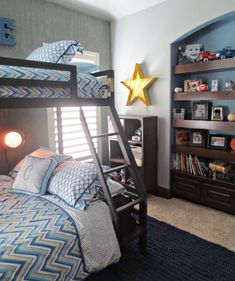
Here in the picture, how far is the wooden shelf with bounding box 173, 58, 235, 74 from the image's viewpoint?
2518 millimetres

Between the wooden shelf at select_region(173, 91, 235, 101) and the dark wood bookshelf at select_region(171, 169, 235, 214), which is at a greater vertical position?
the wooden shelf at select_region(173, 91, 235, 101)

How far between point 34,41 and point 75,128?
1.23 m

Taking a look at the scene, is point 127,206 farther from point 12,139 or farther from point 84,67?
point 12,139

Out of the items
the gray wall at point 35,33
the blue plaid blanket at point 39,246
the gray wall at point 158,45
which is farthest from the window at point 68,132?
the blue plaid blanket at point 39,246

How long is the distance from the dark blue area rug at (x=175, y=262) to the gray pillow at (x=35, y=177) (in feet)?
2.86

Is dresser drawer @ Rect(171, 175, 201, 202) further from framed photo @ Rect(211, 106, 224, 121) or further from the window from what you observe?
the window

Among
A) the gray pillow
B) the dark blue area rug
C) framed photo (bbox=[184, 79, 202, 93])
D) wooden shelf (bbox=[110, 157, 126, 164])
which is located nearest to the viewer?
the dark blue area rug

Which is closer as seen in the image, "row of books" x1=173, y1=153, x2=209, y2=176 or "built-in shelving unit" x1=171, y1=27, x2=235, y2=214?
"built-in shelving unit" x1=171, y1=27, x2=235, y2=214

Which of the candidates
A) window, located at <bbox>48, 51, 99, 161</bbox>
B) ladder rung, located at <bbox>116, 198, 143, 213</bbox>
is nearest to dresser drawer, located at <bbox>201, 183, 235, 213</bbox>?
ladder rung, located at <bbox>116, 198, 143, 213</bbox>

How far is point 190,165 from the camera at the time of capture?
120 inches

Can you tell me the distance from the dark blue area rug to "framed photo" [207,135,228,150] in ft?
3.70

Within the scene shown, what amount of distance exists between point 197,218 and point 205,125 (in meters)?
1.10

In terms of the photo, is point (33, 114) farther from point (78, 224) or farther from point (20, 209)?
point (78, 224)

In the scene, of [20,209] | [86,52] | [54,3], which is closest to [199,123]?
[86,52]
